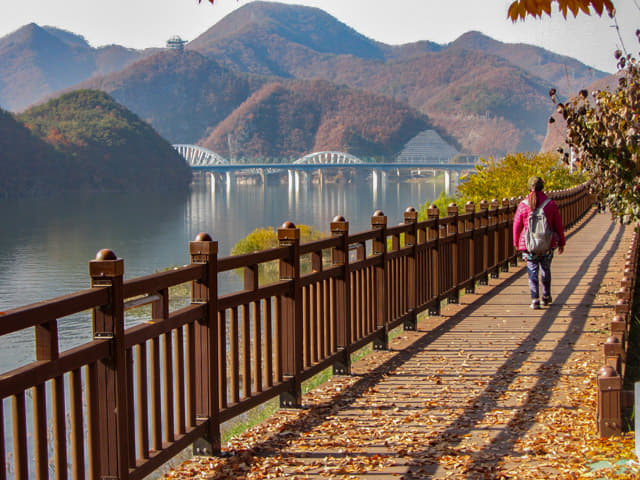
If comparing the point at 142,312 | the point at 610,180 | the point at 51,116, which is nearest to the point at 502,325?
the point at 610,180

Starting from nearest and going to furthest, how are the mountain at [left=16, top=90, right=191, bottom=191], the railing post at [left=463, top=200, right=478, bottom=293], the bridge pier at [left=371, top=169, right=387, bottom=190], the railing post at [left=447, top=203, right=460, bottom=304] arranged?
1. the railing post at [left=447, top=203, right=460, bottom=304]
2. the railing post at [left=463, top=200, right=478, bottom=293]
3. the mountain at [left=16, top=90, right=191, bottom=191]
4. the bridge pier at [left=371, top=169, right=387, bottom=190]

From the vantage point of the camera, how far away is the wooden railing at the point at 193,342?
337 centimetres

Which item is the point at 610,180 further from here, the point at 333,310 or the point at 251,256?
the point at 251,256

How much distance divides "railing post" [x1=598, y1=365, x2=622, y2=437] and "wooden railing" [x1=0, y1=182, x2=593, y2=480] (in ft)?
7.07

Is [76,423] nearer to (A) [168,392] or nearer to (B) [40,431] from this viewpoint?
(B) [40,431]

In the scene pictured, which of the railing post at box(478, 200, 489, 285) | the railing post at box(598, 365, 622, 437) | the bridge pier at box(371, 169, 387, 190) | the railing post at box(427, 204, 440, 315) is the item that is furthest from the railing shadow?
the bridge pier at box(371, 169, 387, 190)

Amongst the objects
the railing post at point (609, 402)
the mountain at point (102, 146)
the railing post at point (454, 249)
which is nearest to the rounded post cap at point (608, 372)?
the railing post at point (609, 402)

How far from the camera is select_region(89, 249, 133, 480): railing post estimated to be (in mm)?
3699

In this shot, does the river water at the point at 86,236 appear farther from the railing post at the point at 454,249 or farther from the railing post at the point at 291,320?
the railing post at the point at 291,320

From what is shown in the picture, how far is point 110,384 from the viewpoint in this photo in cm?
378

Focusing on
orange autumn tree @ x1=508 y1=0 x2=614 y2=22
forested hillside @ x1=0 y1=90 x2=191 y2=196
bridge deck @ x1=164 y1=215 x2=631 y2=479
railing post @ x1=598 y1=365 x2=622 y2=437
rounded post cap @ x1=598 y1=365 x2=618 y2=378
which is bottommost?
bridge deck @ x1=164 y1=215 x2=631 y2=479

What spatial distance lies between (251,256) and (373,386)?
202 centimetres

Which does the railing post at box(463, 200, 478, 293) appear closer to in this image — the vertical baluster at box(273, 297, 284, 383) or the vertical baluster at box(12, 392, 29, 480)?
the vertical baluster at box(273, 297, 284, 383)

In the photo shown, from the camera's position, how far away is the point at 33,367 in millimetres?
3238
